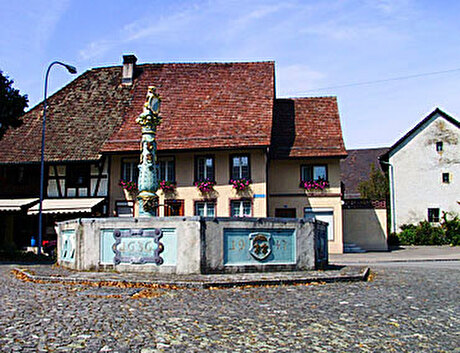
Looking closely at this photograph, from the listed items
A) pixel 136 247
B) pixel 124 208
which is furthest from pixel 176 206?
pixel 136 247

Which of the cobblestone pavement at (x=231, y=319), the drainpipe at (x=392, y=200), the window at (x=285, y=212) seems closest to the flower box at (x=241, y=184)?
the window at (x=285, y=212)

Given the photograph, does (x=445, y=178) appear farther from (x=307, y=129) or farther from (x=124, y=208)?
(x=124, y=208)

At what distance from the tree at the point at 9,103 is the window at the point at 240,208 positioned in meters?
11.3

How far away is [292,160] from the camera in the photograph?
29688 millimetres

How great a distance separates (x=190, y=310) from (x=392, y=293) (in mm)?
3915

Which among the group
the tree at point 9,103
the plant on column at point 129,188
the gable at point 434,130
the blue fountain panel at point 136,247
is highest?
the gable at point 434,130

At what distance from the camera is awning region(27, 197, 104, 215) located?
93.0 feet

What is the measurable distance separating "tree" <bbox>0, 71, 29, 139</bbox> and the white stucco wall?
87.0 feet

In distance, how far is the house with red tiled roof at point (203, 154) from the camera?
93.3 feet

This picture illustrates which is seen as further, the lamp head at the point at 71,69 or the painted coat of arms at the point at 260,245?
the lamp head at the point at 71,69

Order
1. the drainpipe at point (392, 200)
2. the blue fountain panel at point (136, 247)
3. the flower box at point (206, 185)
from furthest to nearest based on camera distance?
the drainpipe at point (392, 200)
the flower box at point (206, 185)
the blue fountain panel at point (136, 247)

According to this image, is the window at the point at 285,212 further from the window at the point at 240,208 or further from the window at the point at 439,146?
the window at the point at 439,146

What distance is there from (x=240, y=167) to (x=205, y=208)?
9.42 feet

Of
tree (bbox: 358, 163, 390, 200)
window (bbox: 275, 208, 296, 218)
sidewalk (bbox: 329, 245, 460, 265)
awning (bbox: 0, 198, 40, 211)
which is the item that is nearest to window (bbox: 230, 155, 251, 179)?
window (bbox: 275, 208, 296, 218)
